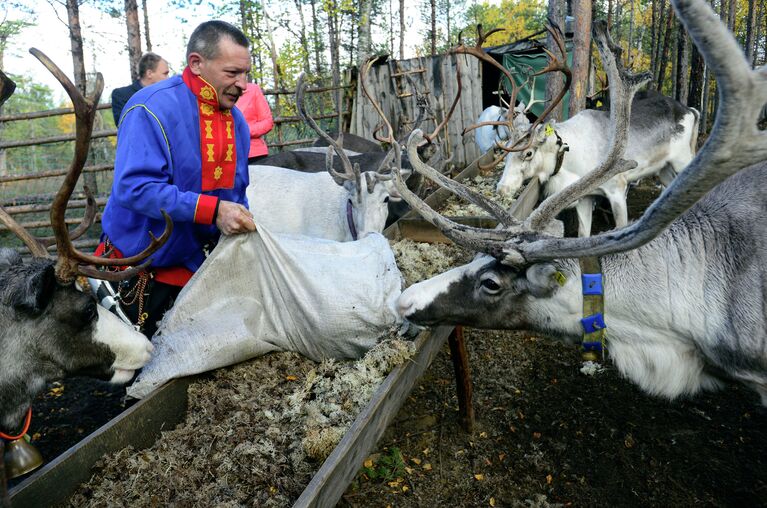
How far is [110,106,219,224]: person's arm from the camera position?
8.59 ft

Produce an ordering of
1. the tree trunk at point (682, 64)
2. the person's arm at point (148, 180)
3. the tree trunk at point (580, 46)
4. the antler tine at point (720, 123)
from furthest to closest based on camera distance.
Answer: the tree trunk at point (682, 64) < the tree trunk at point (580, 46) < the person's arm at point (148, 180) < the antler tine at point (720, 123)

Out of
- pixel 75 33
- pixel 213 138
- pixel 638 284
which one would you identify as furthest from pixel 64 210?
pixel 75 33

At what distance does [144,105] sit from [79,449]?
68.7 inches

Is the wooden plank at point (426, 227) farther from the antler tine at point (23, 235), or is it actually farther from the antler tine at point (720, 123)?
the antler tine at point (23, 235)

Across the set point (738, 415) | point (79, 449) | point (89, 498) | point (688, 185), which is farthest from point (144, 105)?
point (738, 415)

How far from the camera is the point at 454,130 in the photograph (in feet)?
34.6

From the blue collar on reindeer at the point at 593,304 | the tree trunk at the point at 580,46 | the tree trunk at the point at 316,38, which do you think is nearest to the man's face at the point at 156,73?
the blue collar on reindeer at the point at 593,304

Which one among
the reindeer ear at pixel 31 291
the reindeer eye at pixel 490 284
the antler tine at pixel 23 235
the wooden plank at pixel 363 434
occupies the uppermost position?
the antler tine at pixel 23 235

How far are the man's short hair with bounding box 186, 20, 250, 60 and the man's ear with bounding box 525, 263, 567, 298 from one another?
196cm

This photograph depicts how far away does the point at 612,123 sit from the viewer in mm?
2432

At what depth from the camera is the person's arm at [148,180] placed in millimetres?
2617

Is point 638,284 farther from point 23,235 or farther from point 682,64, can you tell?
point 682,64

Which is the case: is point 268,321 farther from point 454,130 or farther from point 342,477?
point 454,130

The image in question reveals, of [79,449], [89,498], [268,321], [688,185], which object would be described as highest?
→ [688,185]
